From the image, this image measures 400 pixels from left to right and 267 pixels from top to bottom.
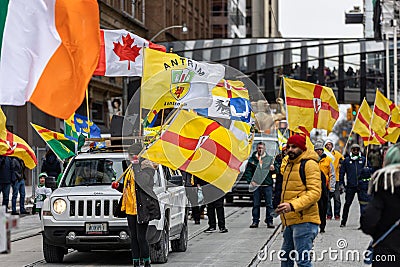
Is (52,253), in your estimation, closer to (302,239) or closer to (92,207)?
(92,207)

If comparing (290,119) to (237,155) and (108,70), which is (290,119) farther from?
(237,155)

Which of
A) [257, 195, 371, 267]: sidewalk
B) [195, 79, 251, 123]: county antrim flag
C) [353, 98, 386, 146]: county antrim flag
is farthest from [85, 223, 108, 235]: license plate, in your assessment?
[353, 98, 386, 146]: county antrim flag

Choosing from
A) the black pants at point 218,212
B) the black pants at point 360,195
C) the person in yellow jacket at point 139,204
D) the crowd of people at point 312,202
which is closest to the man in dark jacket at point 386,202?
the crowd of people at point 312,202

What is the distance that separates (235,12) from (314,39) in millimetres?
48612

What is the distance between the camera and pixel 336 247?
15.2m

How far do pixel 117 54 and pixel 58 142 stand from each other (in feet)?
9.42

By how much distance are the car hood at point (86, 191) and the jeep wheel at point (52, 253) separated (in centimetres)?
83

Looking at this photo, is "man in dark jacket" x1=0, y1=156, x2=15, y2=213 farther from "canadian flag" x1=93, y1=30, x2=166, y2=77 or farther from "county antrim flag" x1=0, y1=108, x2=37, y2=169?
"canadian flag" x1=93, y1=30, x2=166, y2=77

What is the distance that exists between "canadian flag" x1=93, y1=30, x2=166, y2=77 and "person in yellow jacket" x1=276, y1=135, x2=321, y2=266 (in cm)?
889

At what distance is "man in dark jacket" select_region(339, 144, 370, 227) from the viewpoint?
1884 cm

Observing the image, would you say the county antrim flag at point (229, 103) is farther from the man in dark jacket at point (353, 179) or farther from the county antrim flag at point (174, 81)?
the man in dark jacket at point (353, 179)

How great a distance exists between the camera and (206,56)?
54.3 m

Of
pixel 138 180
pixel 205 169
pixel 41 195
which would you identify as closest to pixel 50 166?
pixel 41 195

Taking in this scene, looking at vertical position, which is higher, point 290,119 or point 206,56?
point 206,56
